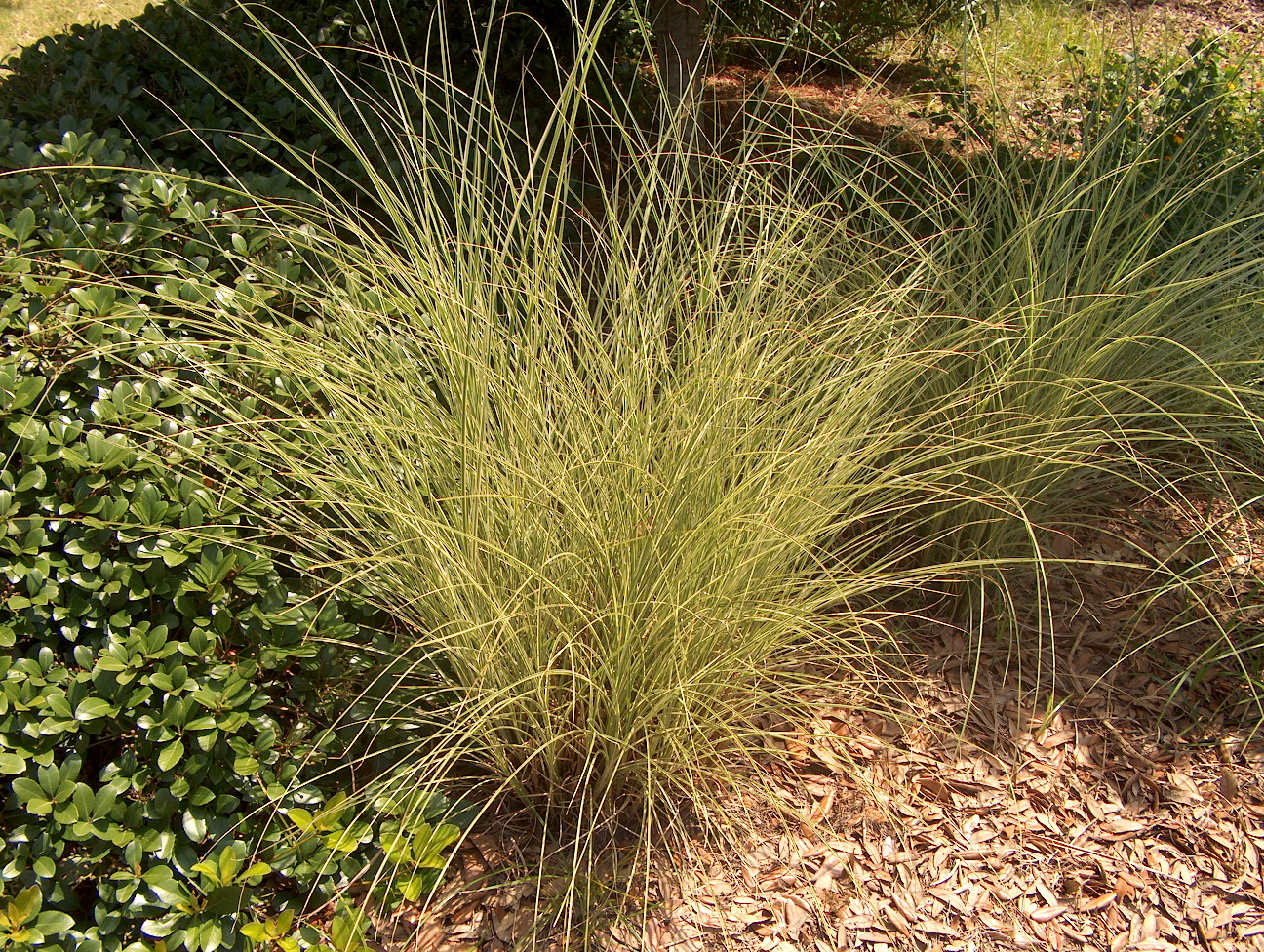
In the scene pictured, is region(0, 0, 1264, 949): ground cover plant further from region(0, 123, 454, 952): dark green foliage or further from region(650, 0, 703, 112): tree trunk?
region(650, 0, 703, 112): tree trunk

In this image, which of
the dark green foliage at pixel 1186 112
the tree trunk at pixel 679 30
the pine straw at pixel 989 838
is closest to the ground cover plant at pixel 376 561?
Answer: the pine straw at pixel 989 838

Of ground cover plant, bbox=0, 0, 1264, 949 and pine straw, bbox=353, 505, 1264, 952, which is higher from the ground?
ground cover plant, bbox=0, 0, 1264, 949

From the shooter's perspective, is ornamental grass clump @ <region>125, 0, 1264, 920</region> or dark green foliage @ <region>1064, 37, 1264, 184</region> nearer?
ornamental grass clump @ <region>125, 0, 1264, 920</region>

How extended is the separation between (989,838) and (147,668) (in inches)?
75.0

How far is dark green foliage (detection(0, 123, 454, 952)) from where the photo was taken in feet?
5.77

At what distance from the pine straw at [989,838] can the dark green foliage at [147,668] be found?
34 cm

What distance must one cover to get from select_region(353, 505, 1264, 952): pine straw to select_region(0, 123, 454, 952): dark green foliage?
338mm

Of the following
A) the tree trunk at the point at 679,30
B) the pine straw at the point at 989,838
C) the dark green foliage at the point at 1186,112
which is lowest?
the pine straw at the point at 989,838

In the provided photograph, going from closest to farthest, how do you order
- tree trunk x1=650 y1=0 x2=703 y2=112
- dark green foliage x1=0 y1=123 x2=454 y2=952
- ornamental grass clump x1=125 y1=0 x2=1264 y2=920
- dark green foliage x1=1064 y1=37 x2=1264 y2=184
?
dark green foliage x1=0 y1=123 x2=454 y2=952
ornamental grass clump x1=125 y1=0 x2=1264 y2=920
dark green foliage x1=1064 y1=37 x2=1264 y2=184
tree trunk x1=650 y1=0 x2=703 y2=112

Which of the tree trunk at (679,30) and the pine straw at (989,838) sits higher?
the tree trunk at (679,30)

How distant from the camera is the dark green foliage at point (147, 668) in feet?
5.77

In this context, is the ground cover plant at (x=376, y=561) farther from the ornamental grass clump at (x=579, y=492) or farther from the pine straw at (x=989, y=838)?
the pine straw at (x=989, y=838)

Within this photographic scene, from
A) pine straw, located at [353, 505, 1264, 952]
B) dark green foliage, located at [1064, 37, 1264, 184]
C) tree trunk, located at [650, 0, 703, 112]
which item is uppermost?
tree trunk, located at [650, 0, 703, 112]

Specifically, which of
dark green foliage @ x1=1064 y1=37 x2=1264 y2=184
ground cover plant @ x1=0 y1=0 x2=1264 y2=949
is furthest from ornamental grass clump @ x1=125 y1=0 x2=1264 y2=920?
dark green foliage @ x1=1064 y1=37 x2=1264 y2=184
